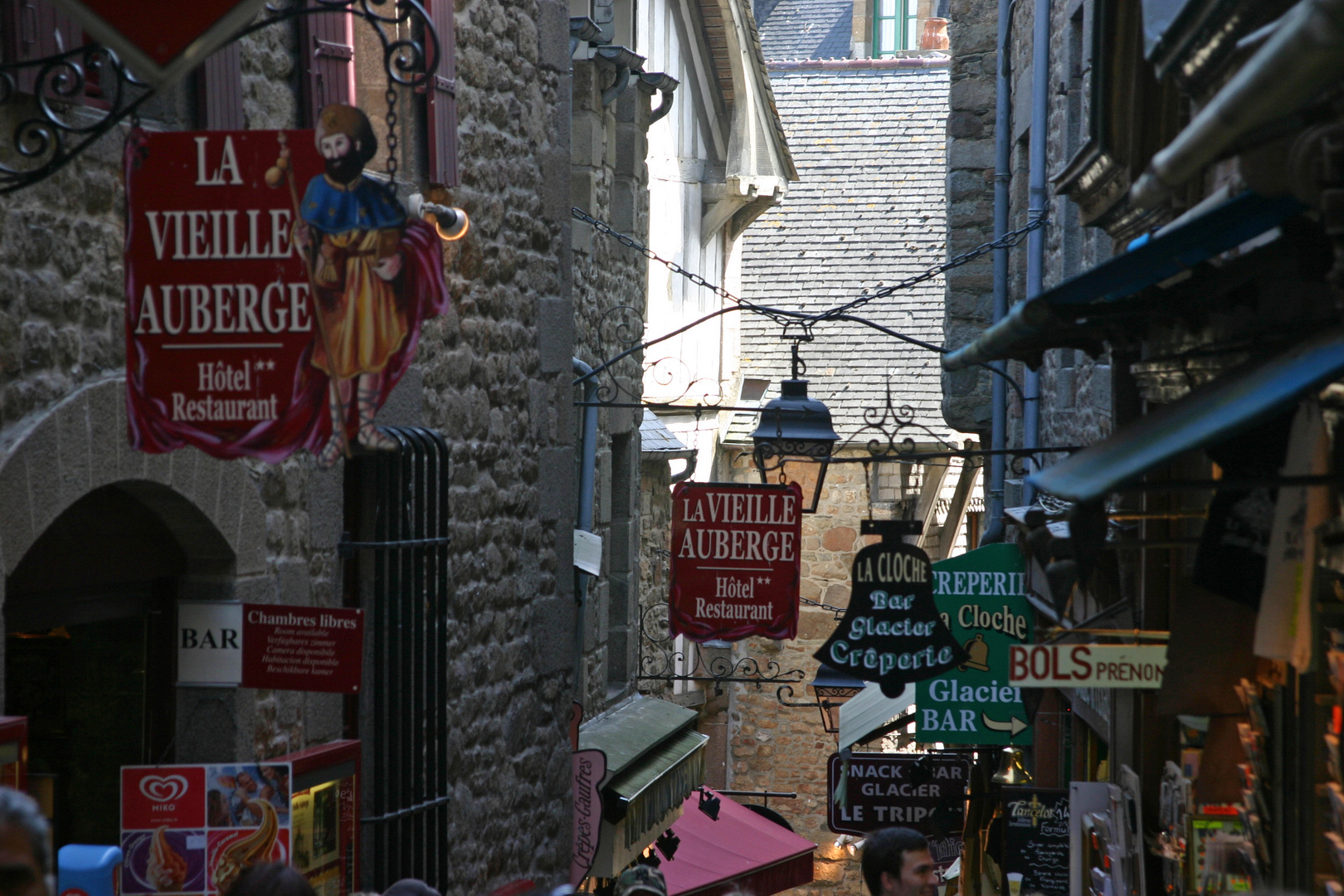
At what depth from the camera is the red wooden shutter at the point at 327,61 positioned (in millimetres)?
6617

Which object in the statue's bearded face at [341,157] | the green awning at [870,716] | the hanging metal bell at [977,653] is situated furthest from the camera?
the green awning at [870,716]

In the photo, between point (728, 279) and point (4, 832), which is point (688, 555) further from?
point (728, 279)

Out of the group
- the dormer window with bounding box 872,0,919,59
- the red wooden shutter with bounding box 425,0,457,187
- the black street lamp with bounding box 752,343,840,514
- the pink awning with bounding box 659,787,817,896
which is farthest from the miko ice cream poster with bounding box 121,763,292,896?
the dormer window with bounding box 872,0,919,59

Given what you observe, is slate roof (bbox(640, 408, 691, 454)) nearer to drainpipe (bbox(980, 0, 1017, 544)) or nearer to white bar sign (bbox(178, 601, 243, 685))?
drainpipe (bbox(980, 0, 1017, 544))

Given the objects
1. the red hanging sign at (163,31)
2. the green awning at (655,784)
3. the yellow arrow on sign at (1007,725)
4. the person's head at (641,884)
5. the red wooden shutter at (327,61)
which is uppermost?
the red wooden shutter at (327,61)

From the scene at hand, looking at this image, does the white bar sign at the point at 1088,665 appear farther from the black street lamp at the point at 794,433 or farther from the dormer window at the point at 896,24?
the dormer window at the point at 896,24

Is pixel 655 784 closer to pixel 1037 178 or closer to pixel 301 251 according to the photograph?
pixel 1037 178

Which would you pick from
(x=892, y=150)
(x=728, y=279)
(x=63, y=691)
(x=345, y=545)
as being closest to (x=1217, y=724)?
(x=345, y=545)

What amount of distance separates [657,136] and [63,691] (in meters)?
12.2

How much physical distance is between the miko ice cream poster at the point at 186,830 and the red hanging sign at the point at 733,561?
5.03 m

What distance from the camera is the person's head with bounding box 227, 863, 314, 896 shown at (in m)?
4.05

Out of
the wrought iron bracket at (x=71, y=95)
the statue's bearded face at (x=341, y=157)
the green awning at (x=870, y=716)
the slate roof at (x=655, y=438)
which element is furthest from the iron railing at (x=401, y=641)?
the slate roof at (x=655, y=438)

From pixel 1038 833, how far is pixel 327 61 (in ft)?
18.0

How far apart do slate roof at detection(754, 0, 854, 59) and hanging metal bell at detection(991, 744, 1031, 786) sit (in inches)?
979
